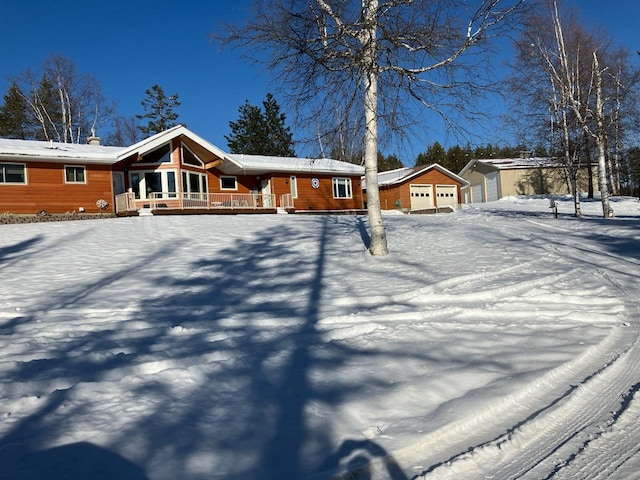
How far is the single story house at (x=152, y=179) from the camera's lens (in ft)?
63.5

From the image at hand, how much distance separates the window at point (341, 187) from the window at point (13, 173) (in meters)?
16.8

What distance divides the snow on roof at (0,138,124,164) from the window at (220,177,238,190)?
613cm

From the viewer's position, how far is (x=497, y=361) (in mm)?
3924

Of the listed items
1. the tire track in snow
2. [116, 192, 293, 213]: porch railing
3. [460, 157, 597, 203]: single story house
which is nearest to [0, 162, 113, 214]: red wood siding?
[116, 192, 293, 213]: porch railing

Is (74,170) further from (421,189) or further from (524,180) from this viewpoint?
(524,180)

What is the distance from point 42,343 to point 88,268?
507cm

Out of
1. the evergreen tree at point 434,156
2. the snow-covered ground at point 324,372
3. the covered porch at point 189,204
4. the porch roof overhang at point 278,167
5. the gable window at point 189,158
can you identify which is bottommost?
the snow-covered ground at point 324,372

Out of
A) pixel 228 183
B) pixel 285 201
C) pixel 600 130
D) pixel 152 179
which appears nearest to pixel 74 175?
pixel 152 179

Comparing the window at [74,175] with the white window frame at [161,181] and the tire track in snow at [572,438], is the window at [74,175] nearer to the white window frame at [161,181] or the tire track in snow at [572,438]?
the white window frame at [161,181]

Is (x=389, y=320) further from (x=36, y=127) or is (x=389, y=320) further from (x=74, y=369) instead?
(x=36, y=127)

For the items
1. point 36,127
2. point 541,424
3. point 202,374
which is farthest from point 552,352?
point 36,127

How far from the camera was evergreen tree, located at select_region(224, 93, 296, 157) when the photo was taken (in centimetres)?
4322

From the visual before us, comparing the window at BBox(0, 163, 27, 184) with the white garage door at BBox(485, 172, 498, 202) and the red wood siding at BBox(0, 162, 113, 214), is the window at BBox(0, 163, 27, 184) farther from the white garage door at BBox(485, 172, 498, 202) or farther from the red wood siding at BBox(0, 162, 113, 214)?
the white garage door at BBox(485, 172, 498, 202)

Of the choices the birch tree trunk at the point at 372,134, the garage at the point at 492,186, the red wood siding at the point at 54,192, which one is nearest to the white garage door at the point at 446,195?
the garage at the point at 492,186
